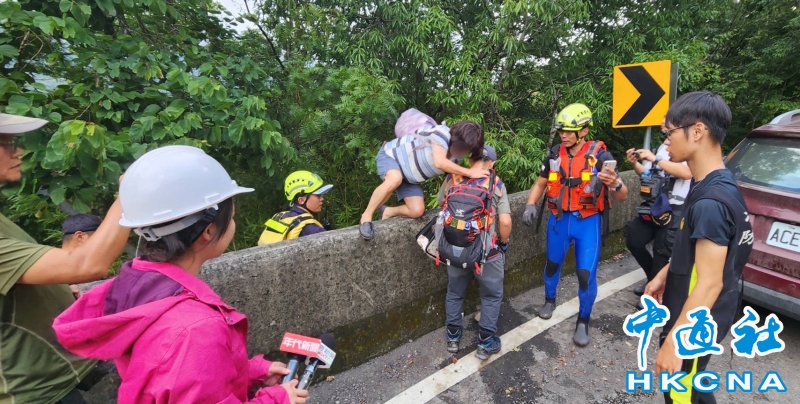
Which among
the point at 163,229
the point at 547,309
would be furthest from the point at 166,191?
the point at 547,309

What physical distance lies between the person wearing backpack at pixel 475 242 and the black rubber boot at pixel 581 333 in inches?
28.8

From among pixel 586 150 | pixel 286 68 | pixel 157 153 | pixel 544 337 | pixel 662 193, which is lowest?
pixel 544 337

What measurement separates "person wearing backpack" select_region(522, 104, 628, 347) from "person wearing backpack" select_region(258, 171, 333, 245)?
6.84ft

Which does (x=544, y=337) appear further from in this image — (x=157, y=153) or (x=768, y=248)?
(x=157, y=153)

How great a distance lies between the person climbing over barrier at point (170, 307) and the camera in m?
1.04

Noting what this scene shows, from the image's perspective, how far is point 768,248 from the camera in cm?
318

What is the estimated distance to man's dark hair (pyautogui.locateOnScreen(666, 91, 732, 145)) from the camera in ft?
6.07

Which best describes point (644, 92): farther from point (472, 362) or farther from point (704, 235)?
→ point (472, 362)

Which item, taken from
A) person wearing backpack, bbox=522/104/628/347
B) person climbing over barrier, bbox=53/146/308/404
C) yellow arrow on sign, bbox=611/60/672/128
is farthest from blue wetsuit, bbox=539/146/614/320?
person climbing over barrier, bbox=53/146/308/404

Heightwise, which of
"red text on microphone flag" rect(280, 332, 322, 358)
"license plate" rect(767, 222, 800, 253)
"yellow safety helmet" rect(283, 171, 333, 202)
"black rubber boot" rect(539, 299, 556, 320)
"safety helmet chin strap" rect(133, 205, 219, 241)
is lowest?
"black rubber boot" rect(539, 299, 556, 320)

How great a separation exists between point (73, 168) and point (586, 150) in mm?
3724

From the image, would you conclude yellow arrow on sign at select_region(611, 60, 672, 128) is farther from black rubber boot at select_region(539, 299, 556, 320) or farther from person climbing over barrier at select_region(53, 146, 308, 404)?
person climbing over barrier at select_region(53, 146, 308, 404)

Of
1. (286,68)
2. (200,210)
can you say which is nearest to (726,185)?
(200,210)

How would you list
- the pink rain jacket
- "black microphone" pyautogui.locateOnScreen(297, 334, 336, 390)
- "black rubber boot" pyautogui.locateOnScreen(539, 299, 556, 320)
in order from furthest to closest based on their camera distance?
"black rubber boot" pyautogui.locateOnScreen(539, 299, 556, 320) < "black microphone" pyautogui.locateOnScreen(297, 334, 336, 390) < the pink rain jacket
